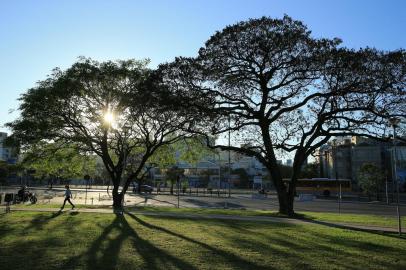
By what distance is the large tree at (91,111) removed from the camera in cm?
2925

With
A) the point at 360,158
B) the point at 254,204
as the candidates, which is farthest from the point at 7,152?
the point at 360,158

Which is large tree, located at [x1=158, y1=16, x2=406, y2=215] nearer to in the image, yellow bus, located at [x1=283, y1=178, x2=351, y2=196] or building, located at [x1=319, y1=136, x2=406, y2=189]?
yellow bus, located at [x1=283, y1=178, x2=351, y2=196]

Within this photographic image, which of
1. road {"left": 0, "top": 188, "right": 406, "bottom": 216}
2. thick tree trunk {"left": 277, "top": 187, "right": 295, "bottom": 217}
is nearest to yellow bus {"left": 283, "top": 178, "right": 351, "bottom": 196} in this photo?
road {"left": 0, "top": 188, "right": 406, "bottom": 216}

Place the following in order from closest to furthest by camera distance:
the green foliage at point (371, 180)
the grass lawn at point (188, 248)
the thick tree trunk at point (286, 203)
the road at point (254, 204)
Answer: the grass lawn at point (188, 248), the thick tree trunk at point (286, 203), the road at point (254, 204), the green foliage at point (371, 180)

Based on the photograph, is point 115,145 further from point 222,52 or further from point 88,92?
point 222,52

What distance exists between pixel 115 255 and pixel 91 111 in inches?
857

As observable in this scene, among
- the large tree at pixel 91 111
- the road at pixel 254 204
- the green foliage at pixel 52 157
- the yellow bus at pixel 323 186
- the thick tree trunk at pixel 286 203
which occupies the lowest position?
the road at pixel 254 204

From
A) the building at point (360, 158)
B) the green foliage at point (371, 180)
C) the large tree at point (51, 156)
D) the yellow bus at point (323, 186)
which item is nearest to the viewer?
the large tree at point (51, 156)

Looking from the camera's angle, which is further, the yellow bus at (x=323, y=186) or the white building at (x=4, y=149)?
the yellow bus at (x=323, y=186)

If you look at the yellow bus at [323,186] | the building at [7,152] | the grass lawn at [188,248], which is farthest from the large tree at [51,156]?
the yellow bus at [323,186]

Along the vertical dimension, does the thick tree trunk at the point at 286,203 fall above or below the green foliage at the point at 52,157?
below

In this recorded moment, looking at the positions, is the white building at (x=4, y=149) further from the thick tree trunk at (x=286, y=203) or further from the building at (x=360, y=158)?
the building at (x=360, y=158)

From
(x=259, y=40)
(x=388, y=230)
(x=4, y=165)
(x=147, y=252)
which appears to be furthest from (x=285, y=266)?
(x=4, y=165)

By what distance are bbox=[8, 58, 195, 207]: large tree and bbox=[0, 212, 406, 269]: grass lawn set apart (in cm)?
1282
